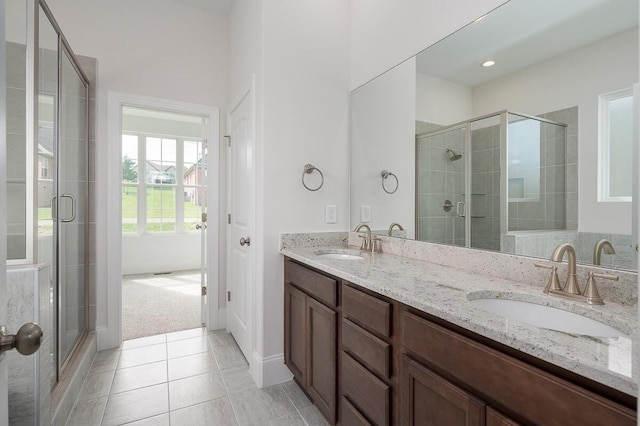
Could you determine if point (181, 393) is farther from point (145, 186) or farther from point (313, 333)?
point (145, 186)

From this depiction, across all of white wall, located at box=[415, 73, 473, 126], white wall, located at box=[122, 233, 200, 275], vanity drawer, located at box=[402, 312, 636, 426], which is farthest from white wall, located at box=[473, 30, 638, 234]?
white wall, located at box=[122, 233, 200, 275]

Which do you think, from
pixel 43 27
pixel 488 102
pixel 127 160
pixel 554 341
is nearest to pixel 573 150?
pixel 488 102

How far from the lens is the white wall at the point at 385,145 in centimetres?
193

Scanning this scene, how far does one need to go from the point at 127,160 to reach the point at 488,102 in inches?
219

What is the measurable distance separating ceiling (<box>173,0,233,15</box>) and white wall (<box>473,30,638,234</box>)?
104 inches

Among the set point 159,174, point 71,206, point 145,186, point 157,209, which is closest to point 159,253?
point 157,209

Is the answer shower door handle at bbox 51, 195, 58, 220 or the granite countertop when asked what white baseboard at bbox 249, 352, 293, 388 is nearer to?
the granite countertop

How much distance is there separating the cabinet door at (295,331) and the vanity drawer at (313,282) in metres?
0.06

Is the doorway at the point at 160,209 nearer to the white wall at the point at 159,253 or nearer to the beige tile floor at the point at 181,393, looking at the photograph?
the white wall at the point at 159,253

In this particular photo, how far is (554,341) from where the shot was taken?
714 mm

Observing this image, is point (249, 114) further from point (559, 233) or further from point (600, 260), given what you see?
point (600, 260)

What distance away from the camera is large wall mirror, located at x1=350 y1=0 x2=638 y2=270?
106 cm

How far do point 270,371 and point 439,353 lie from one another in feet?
4.81

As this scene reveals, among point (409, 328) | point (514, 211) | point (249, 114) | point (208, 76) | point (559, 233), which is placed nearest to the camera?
point (409, 328)
